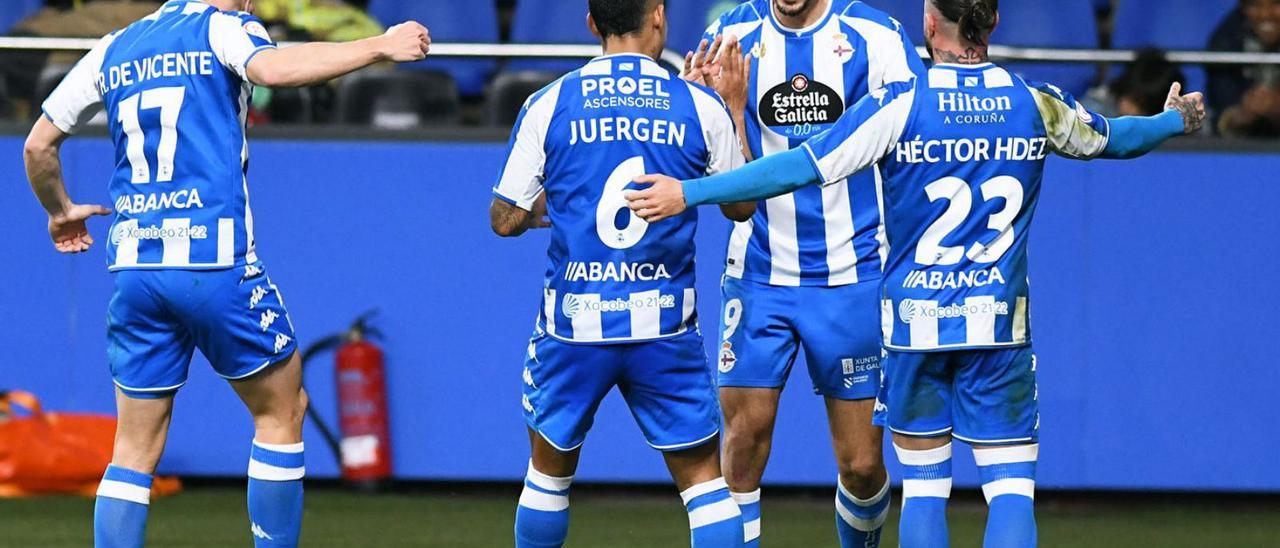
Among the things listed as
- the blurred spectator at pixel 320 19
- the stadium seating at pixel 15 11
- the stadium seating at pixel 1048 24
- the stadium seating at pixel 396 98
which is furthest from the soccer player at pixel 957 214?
the stadium seating at pixel 15 11

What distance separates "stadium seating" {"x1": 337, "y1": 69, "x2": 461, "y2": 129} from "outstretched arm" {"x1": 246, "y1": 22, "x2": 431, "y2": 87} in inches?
116

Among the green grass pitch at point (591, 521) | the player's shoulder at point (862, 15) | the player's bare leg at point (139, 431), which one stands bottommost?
the green grass pitch at point (591, 521)

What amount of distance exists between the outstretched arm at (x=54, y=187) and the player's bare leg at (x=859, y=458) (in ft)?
7.49

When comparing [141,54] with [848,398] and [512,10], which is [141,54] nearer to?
[848,398]

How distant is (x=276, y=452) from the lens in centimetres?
514

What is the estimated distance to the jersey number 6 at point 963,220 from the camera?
4.50 meters

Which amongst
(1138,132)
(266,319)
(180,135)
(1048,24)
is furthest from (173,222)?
(1048,24)

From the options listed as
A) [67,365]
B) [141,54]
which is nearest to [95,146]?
[67,365]

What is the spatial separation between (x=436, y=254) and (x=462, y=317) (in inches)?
11.6

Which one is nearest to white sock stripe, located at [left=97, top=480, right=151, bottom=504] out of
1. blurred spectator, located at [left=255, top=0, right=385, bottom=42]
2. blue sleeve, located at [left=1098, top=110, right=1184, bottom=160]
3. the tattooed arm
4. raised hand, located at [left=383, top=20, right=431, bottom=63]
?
the tattooed arm

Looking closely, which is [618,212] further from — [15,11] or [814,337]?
[15,11]

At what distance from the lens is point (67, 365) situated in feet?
25.2

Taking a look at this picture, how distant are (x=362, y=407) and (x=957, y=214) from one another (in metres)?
3.76

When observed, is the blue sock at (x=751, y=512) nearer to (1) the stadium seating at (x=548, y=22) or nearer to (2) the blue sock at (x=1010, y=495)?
(2) the blue sock at (x=1010, y=495)
